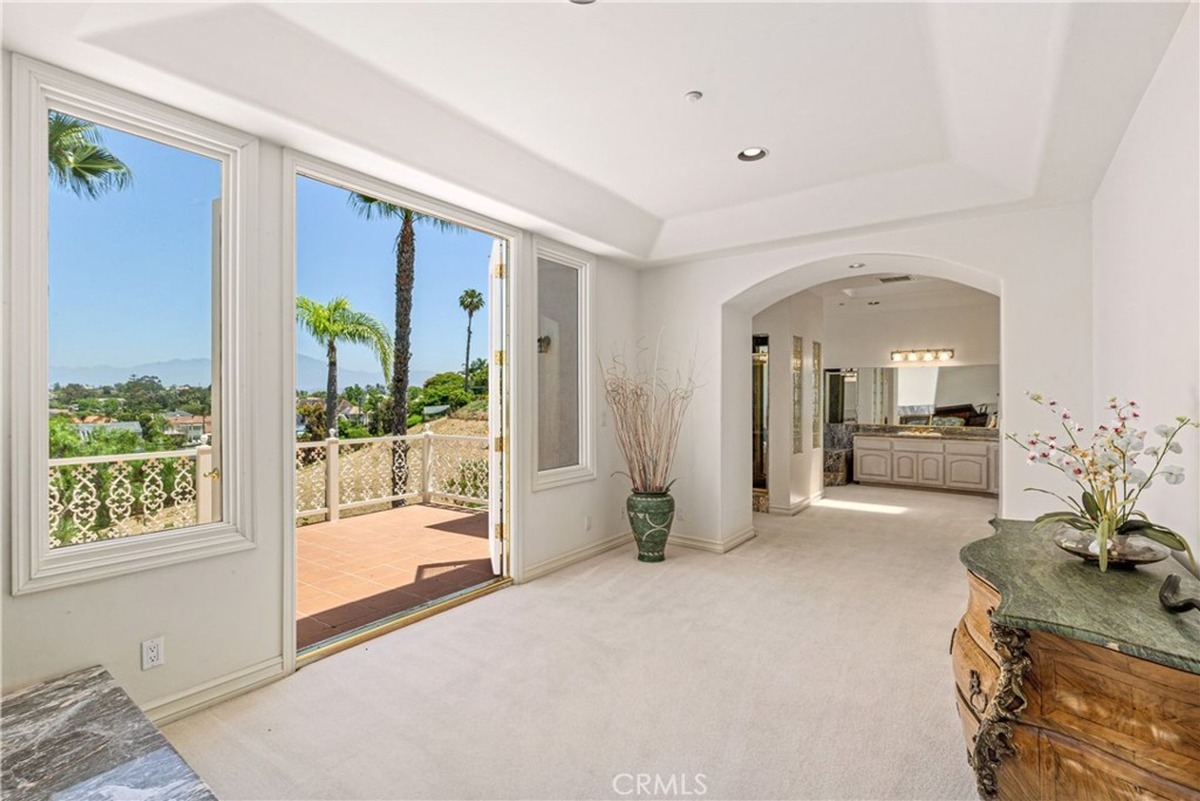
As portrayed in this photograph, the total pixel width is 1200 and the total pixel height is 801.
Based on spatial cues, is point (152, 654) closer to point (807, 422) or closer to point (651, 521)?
point (651, 521)

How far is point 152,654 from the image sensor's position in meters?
2.34

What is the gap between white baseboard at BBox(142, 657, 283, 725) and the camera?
7.74ft

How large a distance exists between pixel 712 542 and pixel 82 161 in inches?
184

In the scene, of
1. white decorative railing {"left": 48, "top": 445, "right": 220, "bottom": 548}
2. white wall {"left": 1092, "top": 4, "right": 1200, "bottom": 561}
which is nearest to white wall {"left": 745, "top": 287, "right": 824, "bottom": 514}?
white wall {"left": 1092, "top": 4, "right": 1200, "bottom": 561}

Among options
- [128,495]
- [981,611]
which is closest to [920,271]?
[981,611]

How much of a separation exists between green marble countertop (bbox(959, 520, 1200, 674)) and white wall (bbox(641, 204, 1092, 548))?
7.26ft

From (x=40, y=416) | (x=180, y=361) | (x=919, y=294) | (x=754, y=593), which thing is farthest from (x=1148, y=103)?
(x=919, y=294)

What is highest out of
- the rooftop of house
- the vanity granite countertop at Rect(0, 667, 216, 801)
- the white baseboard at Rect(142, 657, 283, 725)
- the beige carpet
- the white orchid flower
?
the rooftop of house

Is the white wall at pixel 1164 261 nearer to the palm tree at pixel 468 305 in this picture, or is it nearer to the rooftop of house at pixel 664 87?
the rooftop of house at pixel 664 87

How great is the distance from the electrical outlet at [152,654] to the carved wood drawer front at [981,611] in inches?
121

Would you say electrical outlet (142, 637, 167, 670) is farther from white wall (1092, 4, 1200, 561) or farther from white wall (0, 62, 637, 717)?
white wall (1092, 4, 1200, 561)

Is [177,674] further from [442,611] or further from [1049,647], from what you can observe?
[1049,647]

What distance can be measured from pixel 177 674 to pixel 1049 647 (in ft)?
10.3

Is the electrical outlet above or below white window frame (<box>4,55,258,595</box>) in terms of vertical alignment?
below
